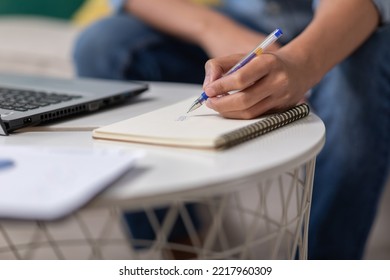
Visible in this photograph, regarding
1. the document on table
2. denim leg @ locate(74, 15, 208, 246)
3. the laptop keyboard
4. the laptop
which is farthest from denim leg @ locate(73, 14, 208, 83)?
the document on table

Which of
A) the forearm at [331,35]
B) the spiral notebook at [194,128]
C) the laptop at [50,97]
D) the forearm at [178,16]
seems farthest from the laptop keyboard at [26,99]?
the forearm at [178,16]

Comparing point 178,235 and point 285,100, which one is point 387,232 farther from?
point 285,100

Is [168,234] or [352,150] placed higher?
[352,150]

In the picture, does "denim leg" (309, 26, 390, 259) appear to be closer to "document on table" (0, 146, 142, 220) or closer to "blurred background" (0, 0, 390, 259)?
"blurred background" (0, 0, 390, 259)

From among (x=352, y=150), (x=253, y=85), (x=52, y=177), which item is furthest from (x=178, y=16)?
(x=52, y=177)

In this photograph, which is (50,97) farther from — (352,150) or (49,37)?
(49,37)

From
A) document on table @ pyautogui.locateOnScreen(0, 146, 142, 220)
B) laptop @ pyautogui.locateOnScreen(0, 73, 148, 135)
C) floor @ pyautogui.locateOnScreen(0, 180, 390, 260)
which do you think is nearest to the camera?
document on table @ pyautogui.locateOnScreen(0, 146, 142, 220)

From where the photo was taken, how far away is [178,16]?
42.3 inches

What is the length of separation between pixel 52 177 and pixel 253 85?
24 centimetres

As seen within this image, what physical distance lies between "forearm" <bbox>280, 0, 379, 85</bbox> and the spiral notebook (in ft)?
0.21

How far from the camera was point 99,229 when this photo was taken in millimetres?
1359

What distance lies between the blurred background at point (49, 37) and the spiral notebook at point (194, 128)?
677 millimetres

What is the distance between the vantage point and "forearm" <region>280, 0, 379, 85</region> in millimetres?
675
